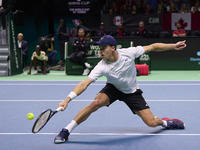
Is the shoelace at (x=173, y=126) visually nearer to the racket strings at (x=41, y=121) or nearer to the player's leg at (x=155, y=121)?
the player's leg at (x=155, y=121)

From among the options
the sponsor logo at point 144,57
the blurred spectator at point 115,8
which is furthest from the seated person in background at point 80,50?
the blurred spectator at point 115,8

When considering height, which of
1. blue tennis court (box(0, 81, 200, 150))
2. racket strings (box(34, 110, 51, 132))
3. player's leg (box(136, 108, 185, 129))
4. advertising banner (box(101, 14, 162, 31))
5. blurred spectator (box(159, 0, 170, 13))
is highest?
blurred spectator (box(159, 0, 170, 13))

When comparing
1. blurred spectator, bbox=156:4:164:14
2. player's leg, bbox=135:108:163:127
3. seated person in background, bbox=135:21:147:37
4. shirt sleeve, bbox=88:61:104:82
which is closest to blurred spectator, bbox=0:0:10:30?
seated person in background, bbox=135:21:147:37

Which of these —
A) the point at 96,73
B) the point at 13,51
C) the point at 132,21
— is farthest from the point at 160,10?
the point at 96,73

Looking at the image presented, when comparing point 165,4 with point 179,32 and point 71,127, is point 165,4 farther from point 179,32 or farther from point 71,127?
point 71,127

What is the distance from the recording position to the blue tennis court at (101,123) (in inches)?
161

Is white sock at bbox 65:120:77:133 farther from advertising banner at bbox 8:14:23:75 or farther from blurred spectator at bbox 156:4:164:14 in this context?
blurred spectator at bbox 156:4:164:14

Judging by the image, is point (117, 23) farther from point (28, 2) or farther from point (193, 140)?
point (193, 140)

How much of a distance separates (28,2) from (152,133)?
15.7 metres

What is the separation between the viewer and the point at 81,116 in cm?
427

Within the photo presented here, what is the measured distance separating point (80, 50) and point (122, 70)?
766 centimetres

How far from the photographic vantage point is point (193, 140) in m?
4.19

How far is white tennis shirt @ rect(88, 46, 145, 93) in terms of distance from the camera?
433cm

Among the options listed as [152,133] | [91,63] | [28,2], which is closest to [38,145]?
A: [152,133]
